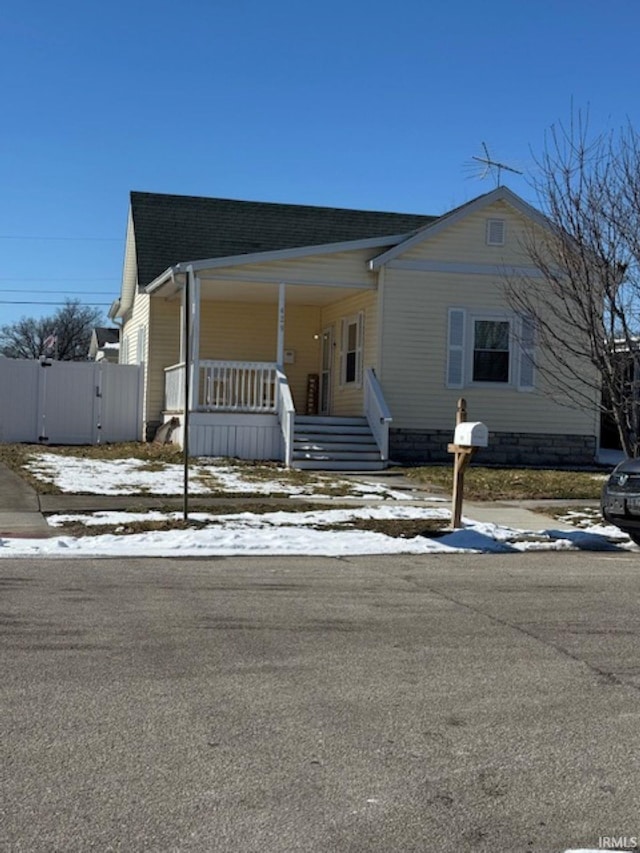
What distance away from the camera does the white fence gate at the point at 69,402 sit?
2384 centimetres

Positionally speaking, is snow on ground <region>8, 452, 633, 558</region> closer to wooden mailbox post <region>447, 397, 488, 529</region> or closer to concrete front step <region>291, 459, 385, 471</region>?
wooden mailbox post <region>447, 397, 488, 529</region>

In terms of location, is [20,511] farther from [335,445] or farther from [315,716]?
[315,716]

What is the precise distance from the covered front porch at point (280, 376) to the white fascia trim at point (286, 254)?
0.31 m

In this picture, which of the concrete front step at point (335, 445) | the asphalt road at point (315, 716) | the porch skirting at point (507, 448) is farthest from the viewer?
the porch skirting at point (507, 448)

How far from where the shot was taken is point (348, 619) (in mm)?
7387

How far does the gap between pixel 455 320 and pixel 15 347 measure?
6471cm

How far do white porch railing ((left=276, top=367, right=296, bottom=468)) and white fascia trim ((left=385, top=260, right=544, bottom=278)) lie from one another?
350cm

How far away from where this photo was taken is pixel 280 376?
2075 cm

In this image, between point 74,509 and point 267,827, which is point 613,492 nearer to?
point 74,509

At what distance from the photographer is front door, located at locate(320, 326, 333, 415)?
24.9 meters

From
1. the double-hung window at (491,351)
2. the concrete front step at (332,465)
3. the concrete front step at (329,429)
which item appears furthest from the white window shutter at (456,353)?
the concrete front step at (332,465)

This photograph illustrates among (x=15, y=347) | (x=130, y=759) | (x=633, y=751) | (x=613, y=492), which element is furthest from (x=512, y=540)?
(x=15, y=347)

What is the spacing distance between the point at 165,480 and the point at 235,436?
13.1ft

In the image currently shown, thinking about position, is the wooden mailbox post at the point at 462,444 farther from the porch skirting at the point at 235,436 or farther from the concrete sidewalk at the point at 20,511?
the porch skirting at the point at 235,436
